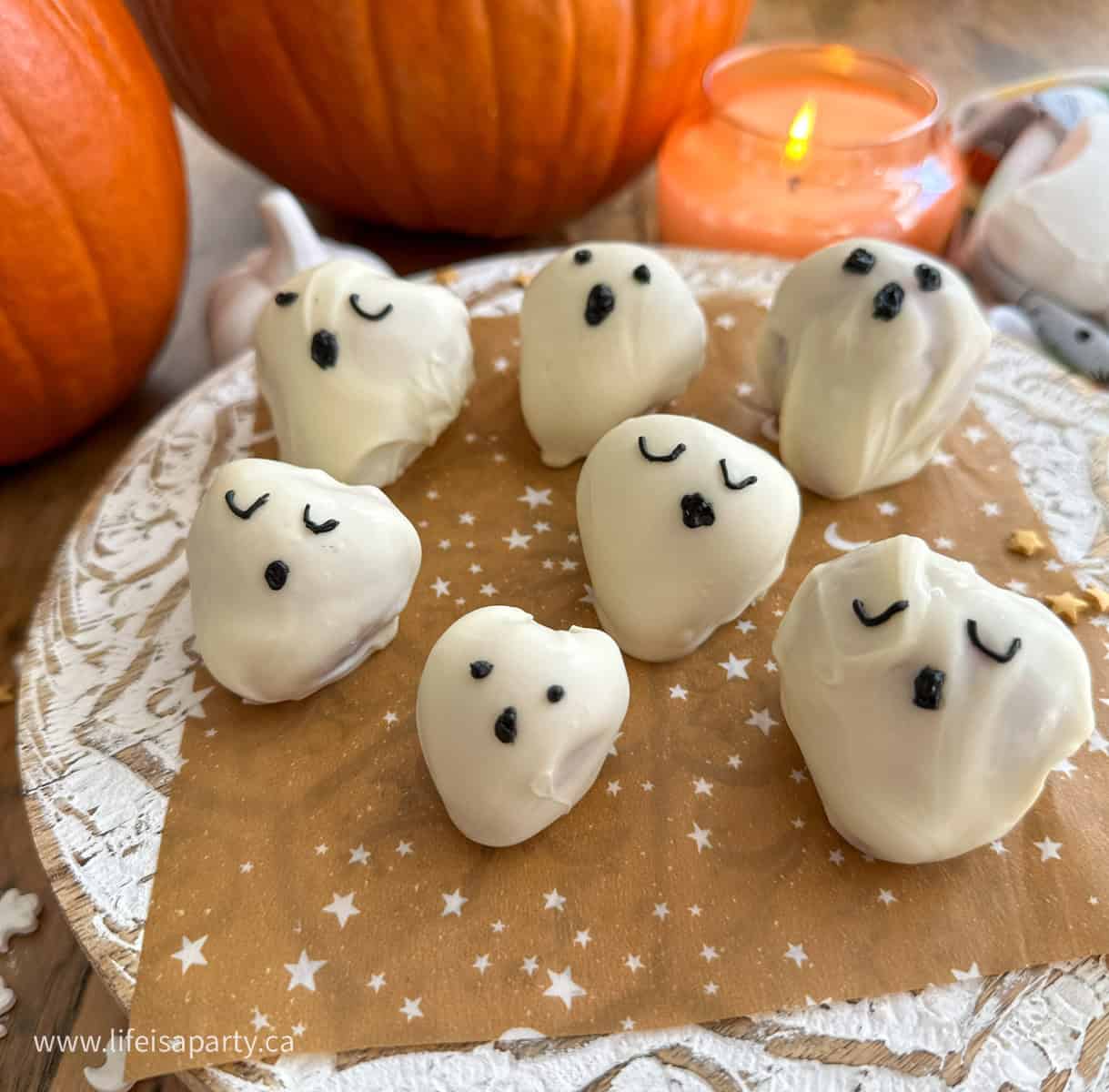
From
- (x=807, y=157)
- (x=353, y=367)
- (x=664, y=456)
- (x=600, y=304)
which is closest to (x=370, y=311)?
(x=353, y=367)

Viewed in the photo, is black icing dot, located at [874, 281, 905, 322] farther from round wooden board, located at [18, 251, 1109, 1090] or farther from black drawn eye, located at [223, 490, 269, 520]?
black drawn eye, located at [223, 490, 269, 520]

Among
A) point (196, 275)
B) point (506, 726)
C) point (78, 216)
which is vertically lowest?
point (196, 275)

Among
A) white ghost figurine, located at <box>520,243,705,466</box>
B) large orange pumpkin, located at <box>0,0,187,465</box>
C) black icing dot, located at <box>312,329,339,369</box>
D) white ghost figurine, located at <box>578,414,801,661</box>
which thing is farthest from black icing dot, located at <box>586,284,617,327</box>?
large orange pumpkin, located at <box>0,0,187,465</box>

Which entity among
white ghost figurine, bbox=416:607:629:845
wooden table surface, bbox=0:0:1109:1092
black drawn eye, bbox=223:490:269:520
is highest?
black drawn eye, bbox=223:490:269:520

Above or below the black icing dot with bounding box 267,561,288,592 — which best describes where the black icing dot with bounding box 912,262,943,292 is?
above

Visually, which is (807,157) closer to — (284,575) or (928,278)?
(928,278)

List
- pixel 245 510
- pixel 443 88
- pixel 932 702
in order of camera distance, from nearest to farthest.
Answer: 1. pixel 932 702
2. pixel 245 510
3. pixel 443 88
